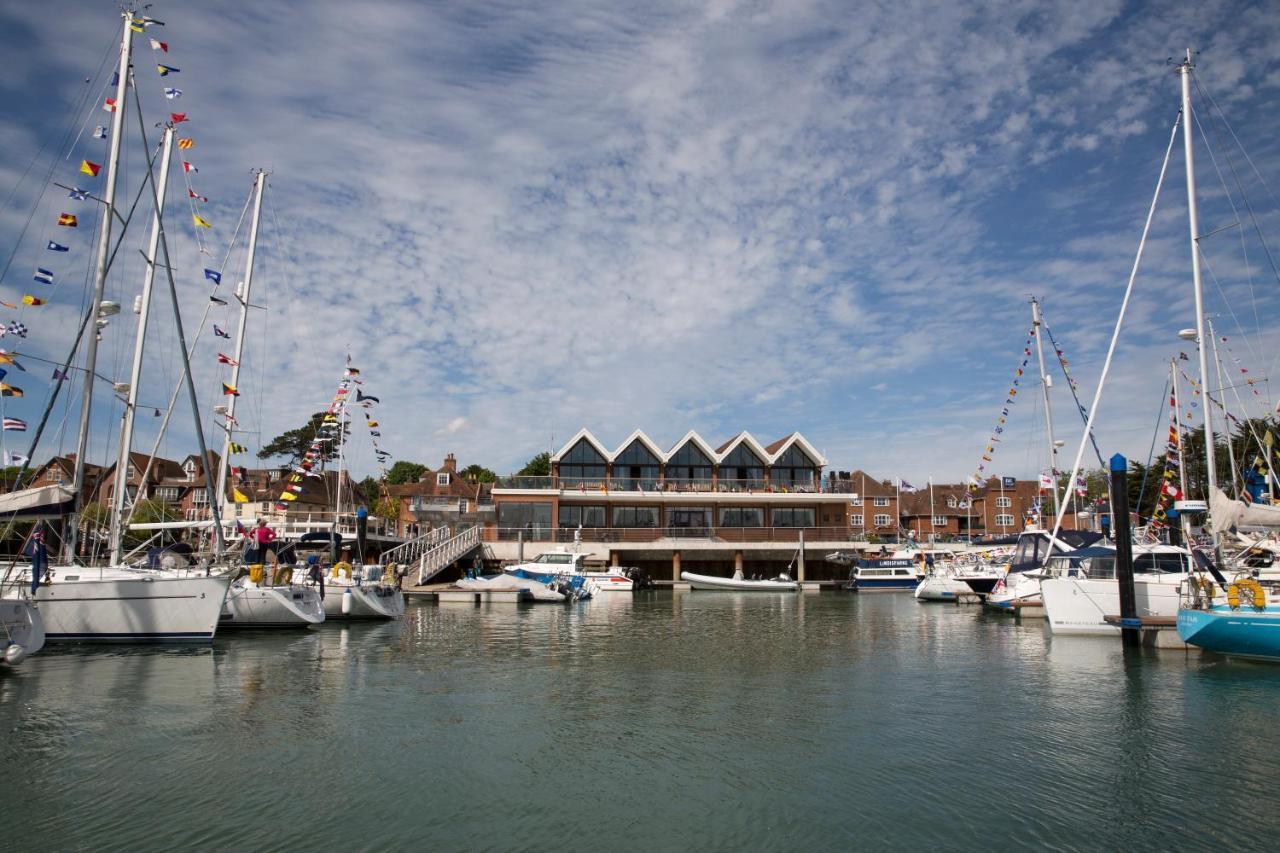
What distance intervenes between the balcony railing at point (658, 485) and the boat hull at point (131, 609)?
31.8 metres

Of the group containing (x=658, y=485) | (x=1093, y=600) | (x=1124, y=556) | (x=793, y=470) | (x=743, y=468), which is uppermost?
(x=743, y=468)

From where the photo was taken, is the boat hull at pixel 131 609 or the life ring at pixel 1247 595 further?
the boat hull at pixel 131 609

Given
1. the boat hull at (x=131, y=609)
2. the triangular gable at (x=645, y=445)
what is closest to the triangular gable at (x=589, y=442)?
the triangular gable at (x=645, y=445)

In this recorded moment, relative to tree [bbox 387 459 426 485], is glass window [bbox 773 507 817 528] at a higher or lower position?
lower

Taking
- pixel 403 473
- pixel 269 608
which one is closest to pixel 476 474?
pixel 403 473

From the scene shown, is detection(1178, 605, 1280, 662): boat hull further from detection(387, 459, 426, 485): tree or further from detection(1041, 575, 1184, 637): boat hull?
detection(387, 459, 426, 485): tree

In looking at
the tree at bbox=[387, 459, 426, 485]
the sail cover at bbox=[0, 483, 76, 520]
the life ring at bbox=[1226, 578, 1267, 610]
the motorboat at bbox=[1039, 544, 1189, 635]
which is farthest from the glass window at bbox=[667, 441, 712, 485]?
the tree at bbox=[387, 459, 426, 485]

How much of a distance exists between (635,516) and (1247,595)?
131ft

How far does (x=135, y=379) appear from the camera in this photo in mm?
27531

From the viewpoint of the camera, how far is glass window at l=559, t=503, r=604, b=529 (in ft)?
184

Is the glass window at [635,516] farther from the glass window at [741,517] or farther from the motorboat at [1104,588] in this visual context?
the motorboat at [1104,588]

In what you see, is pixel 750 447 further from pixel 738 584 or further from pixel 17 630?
pixel 17 630

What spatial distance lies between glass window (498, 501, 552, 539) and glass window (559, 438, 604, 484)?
3320 mm

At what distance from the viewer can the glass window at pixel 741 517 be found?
57.7 metres
